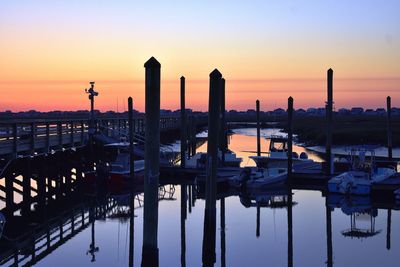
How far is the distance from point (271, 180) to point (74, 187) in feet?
34.9

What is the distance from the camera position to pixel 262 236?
20.7 metres

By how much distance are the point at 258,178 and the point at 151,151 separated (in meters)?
18.1

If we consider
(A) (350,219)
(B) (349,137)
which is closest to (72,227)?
(A) (350,219)

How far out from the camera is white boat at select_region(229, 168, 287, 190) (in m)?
30.2

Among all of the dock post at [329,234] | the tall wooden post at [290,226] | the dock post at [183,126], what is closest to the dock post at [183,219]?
the dock post at [183,126]

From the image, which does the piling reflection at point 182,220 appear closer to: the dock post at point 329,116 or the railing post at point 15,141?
the railing post at point 15,141

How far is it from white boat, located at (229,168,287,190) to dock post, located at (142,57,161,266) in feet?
55.3

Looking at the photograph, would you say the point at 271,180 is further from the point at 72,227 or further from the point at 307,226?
the point at 72,227

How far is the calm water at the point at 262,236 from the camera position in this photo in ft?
57.9

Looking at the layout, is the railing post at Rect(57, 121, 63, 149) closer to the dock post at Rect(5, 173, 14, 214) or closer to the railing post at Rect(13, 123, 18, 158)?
Result: the dock post at Rect(5, 173, 14, 214)

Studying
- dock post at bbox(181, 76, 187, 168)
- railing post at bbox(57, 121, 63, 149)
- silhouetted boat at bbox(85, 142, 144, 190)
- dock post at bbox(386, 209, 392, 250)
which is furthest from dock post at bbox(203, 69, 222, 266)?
dock post at bbox(181, 76, 187, 168)

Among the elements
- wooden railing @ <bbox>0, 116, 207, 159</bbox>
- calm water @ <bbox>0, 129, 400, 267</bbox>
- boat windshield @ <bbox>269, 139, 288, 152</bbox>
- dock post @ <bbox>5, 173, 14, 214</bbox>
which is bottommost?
calm water @ <bbox>0, 129, 400, 267</bbox>

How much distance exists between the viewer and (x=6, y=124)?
25.3m

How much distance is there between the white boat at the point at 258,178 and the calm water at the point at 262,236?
1820 millimetres
